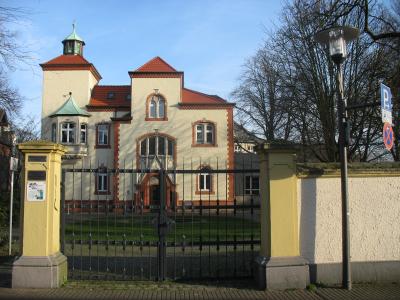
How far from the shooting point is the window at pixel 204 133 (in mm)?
41156

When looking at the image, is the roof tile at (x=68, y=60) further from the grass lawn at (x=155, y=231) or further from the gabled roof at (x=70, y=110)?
the grass lawn at (x=155, y=231)

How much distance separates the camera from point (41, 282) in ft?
27.9

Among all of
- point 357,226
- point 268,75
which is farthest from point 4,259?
point 268,75

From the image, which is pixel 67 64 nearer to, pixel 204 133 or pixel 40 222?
pixel 204 133

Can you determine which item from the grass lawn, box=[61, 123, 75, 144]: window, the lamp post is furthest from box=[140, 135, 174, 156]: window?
the lamp post

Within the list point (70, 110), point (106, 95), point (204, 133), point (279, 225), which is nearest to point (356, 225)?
point (279, 225)

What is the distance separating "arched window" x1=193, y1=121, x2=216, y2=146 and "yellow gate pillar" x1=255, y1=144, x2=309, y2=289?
32.1 m

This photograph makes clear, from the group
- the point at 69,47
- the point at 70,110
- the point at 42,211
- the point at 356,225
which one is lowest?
the point at 356,225

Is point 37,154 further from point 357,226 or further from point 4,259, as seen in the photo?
point 357,226

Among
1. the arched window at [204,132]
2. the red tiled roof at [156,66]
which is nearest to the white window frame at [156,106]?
the red tiled roof at [156,66]

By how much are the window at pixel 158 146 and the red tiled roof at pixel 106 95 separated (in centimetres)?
410

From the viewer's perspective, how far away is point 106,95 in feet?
146

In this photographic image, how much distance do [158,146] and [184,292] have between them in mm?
32816

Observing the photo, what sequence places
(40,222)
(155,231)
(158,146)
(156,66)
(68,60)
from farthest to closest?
(68,60)
(156,66)
(158,146)
(155,231)
(40,222)
